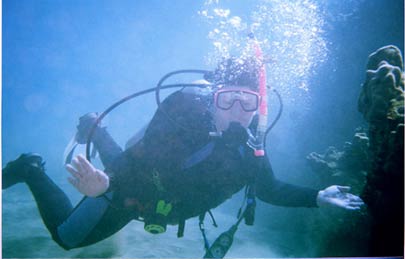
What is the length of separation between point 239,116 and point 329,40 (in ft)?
31.9

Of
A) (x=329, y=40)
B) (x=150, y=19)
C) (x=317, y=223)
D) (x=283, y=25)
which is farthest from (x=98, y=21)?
(x=317, y=223)

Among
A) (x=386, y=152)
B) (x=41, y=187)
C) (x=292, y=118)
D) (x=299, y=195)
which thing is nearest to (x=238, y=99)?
(x=299, y=195)

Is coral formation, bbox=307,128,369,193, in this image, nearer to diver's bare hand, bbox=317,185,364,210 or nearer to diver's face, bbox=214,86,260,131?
diver's bare hand, bbox=317,185,364,210

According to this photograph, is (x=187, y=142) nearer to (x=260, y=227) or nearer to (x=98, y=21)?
(x=260, y=227)

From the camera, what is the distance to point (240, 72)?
3.88 meters

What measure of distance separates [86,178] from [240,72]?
7.74 feet

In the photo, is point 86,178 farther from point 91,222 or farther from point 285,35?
point 285,35

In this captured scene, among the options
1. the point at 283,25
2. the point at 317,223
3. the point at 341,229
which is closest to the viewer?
the point at 341,229

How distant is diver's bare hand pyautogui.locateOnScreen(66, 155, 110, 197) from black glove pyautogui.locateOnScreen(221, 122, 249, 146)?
4.59 ft

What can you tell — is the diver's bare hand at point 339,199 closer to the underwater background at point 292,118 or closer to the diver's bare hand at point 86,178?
the underwater background at point 292,118

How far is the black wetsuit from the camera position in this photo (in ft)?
10.8

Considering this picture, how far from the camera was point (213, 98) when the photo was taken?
3.74m

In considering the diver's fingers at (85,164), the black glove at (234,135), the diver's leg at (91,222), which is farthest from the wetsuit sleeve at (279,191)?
the diver's fingers at (85,164)

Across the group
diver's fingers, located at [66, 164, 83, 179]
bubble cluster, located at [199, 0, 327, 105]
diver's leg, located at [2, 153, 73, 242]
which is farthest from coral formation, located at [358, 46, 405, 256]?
bubble cluster, located at [199, 0, 327, 105]
